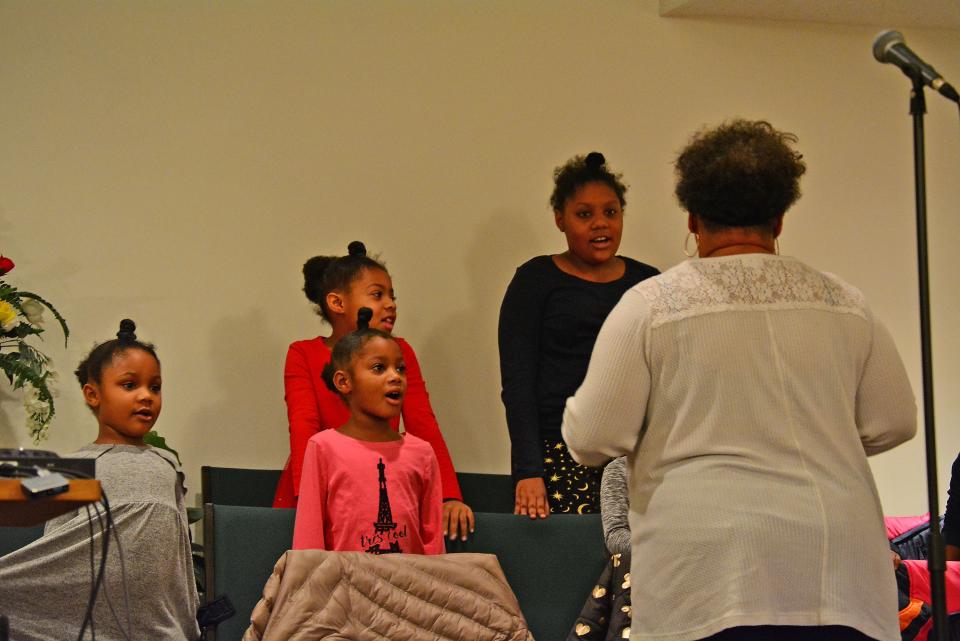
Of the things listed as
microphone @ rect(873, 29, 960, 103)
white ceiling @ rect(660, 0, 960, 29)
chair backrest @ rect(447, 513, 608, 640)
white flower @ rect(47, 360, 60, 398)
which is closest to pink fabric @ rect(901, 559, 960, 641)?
chair backrest @ rect(447, 513, 608, 640)

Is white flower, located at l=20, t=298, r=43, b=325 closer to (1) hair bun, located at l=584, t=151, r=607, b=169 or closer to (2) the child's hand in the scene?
(2) the child's hand

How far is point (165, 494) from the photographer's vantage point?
3086 millimetres

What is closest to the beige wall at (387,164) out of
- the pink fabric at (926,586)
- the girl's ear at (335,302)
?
the girl's ear at (335,302)

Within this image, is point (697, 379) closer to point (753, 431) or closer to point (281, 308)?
point (753, 431)

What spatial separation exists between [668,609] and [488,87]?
3.14 metres

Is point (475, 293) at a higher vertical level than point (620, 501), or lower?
higher

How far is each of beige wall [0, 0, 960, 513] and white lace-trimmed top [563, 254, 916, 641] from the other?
8.45ft

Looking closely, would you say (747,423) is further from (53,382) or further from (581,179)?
(53,382)

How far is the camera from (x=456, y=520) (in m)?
3.41

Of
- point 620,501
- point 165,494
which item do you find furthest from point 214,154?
point 620,501

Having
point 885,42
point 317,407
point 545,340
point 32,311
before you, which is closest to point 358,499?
point 317,407

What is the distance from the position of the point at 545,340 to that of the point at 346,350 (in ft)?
1.90

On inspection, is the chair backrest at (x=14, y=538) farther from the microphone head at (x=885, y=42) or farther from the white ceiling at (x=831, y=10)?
the white ceiling at (x=831, y=10)

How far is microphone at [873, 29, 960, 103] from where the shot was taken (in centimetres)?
208
